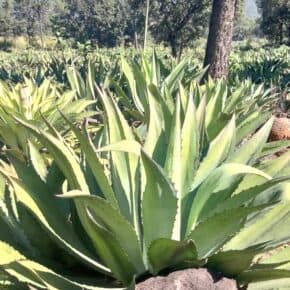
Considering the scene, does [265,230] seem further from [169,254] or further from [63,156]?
[63,156]

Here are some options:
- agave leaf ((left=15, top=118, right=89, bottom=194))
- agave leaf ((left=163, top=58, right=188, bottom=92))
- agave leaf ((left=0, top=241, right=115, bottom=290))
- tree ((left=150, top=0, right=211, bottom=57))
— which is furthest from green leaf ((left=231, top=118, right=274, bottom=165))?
tree ((left=150, top=0, right=211, bottom=57))

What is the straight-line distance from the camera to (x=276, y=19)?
148 ft

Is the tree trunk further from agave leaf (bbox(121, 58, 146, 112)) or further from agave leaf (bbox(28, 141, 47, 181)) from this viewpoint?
agave leaf (bbox(28, 141, 47, 181))

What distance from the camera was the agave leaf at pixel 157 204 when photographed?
1857mm

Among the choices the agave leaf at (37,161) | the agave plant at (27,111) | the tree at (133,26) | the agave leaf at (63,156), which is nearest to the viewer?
the agave leaf at (63,156)

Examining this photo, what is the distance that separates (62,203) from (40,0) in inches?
3384

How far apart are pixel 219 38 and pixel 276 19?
3884 cm

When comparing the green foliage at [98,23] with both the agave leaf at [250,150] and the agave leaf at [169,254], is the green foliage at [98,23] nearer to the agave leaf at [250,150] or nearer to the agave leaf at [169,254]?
the agave leaf at [250,150]

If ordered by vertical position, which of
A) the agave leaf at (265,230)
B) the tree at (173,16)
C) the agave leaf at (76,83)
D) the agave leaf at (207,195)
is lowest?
the tree at (173,16)

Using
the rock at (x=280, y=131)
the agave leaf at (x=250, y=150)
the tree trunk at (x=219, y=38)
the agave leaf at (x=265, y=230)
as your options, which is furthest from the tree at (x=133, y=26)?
Result: the agave leaf at (x=265, y=230)

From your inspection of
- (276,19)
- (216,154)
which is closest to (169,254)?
(216,154)

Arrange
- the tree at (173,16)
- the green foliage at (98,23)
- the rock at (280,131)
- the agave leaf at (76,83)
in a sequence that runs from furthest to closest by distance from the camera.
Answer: the green foliage at (98,23), the tree at (173,16), the rock at (280,131), the agave leaf at (76,83)

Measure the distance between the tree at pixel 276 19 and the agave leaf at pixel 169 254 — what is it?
42377 mm

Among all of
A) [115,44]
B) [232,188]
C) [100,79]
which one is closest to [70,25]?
[115,44]
